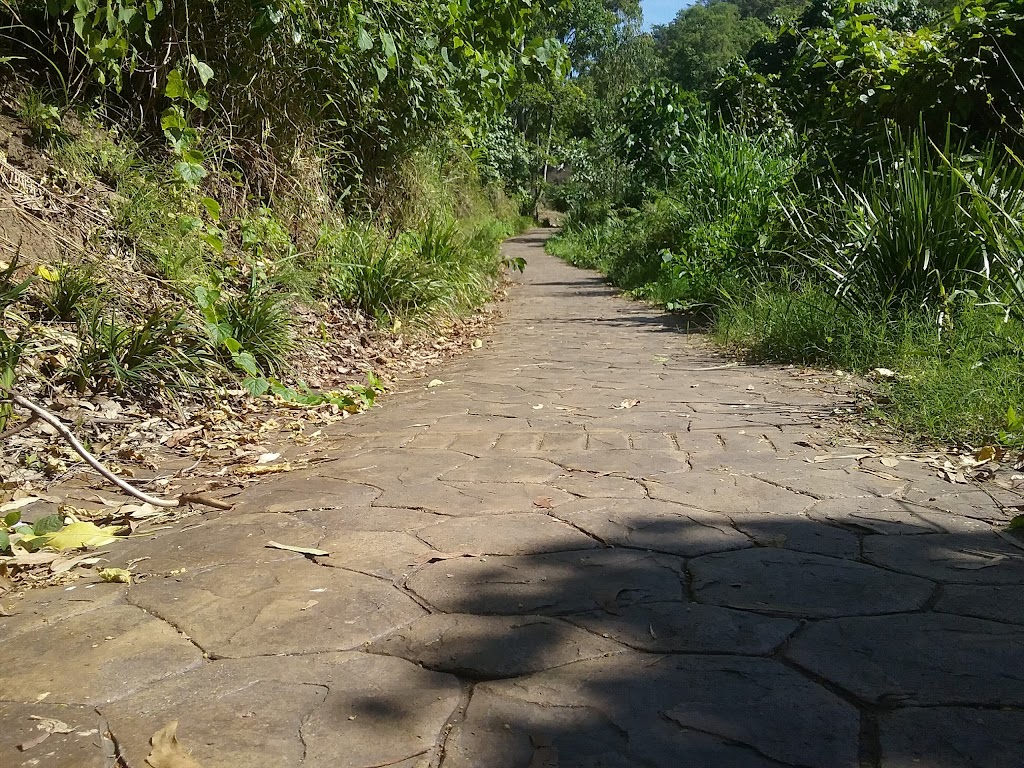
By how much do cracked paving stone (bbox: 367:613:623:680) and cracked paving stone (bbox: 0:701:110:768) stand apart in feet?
1.98

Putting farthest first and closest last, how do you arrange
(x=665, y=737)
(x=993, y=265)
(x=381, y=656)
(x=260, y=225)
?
(x=260, y=225) → (x=993, y=265) → (x=381, y=656) → (x=665, y=737)

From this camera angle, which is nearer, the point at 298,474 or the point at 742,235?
the point at 298,474

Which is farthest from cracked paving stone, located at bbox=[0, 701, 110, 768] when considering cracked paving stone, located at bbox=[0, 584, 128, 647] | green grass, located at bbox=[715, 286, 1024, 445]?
green grass, located at bbox=[715, 286, 1024, 445]

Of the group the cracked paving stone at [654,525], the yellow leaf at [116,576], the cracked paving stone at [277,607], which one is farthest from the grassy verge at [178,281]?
the cracked paving stone at [654,525]

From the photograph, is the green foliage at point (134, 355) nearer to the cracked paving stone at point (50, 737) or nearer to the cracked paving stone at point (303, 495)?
the cracked paving stone at point (303, 495)

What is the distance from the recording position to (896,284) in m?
5.70

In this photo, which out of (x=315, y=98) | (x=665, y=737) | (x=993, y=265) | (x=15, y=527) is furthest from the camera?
(x=315, y=98)

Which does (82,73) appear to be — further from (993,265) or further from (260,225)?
(993,265)

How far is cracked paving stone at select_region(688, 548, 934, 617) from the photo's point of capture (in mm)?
2209

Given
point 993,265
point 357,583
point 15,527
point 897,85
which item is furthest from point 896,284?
point 15,527

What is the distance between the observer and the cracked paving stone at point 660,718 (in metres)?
1.58

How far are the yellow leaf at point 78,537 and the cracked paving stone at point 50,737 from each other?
104cm

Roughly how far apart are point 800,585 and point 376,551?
1235 mm

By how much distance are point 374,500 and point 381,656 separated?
1.25 m
